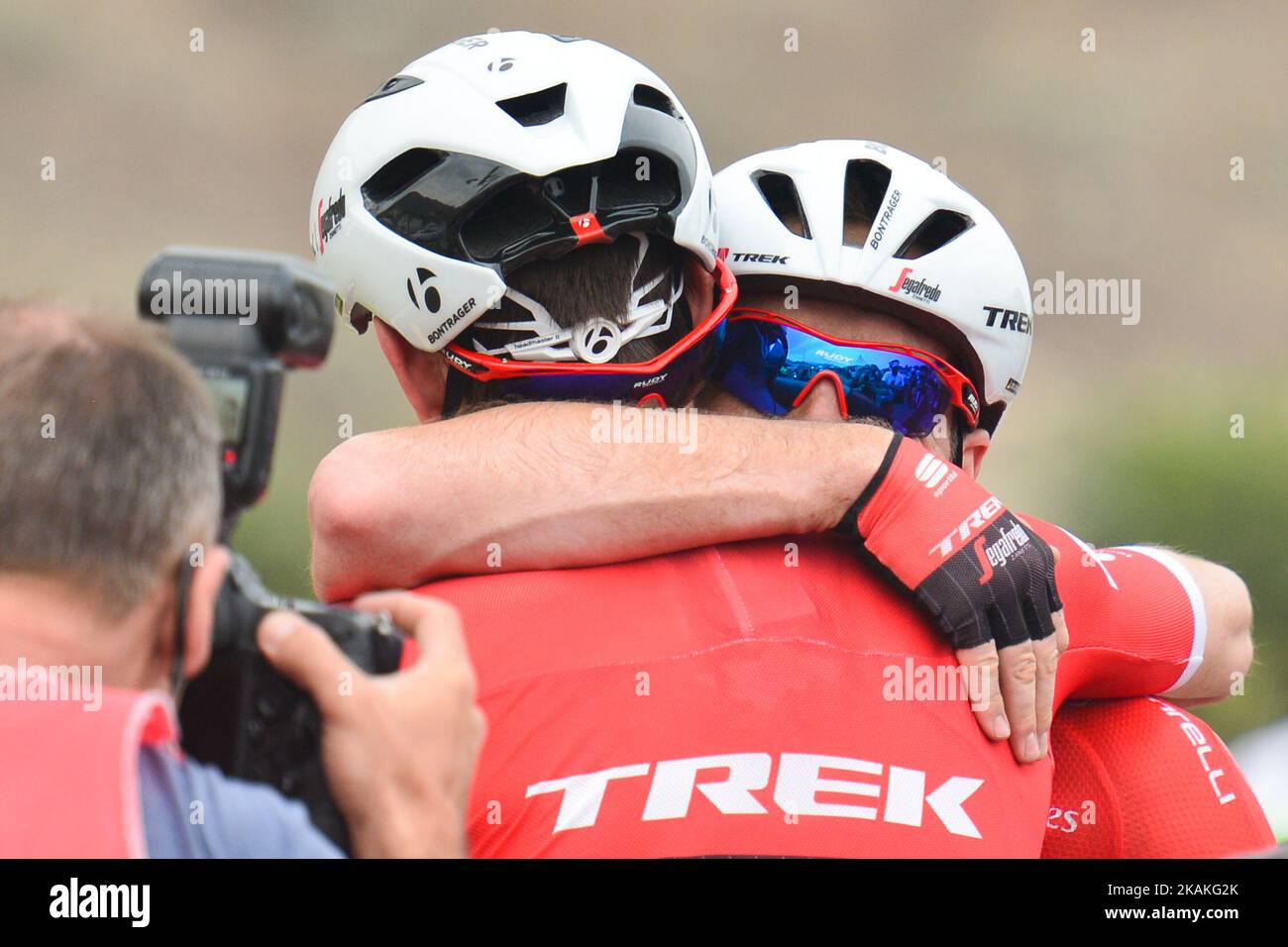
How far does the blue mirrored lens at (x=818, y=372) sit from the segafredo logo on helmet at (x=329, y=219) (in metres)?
0.99

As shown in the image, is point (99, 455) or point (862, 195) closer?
point (99, 455)

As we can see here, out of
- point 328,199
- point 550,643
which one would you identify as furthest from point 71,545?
point 328,199

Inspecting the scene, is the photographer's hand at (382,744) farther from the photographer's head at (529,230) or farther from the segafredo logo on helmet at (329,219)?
the segafredo logo on helmet at (329,219)

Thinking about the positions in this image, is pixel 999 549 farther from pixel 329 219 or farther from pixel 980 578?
pixel 329 219

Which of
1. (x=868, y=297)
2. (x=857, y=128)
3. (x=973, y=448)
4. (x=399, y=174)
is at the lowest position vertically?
(x=857, y=128)

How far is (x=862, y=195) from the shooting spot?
4262 mm

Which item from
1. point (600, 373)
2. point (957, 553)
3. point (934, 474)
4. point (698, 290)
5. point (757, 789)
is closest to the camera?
point (757, 789)

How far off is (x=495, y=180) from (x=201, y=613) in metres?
1.73

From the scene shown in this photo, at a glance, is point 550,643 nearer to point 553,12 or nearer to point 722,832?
point 722,832

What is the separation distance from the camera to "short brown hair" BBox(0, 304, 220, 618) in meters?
2.07

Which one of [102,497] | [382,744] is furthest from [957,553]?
[102,497]

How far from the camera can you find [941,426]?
13.6 ft

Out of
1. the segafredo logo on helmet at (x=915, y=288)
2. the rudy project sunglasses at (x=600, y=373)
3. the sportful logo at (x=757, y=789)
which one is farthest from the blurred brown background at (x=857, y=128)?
the sportful logo at (x=757, y=789)

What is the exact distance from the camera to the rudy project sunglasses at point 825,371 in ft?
12.9
